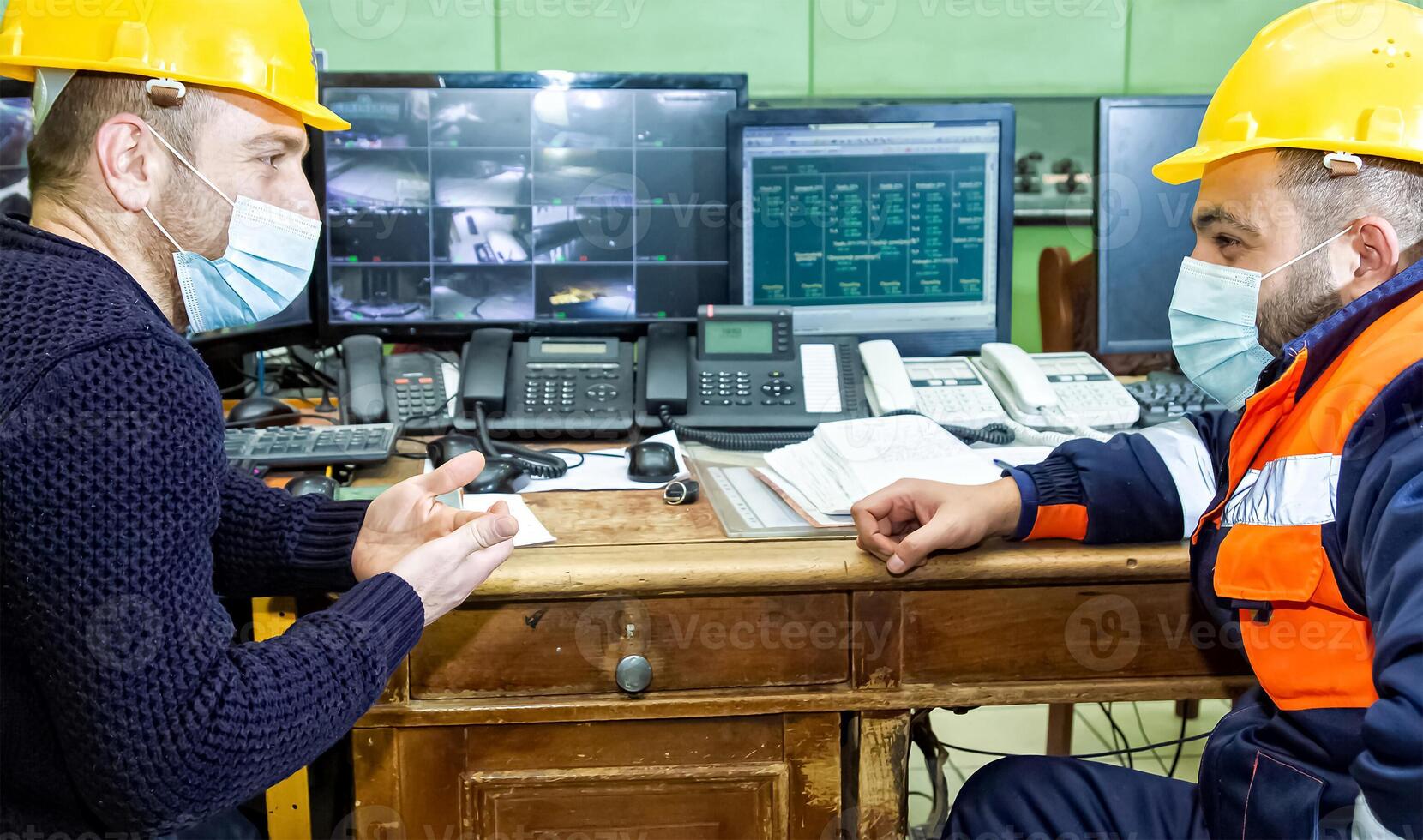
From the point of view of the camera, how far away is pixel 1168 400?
5.21 ft

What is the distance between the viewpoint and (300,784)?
1.12m

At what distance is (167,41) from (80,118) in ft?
0.29

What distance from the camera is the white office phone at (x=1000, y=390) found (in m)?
1.52

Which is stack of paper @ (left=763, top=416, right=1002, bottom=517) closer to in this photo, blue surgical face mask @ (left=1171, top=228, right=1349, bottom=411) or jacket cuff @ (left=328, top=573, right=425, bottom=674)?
blue surgical face mask @ (left=1171, top=228, right=1349, bottom=411)

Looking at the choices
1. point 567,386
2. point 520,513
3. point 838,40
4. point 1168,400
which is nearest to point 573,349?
point 567,386

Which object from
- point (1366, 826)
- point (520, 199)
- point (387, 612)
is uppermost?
point (520, 199)

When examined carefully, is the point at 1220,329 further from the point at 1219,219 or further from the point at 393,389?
the point at 393,389

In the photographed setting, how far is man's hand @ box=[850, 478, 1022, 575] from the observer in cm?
104

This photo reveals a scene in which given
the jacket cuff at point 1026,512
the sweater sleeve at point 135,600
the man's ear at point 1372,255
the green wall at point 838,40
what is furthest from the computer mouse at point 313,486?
the green wall at point 838,40

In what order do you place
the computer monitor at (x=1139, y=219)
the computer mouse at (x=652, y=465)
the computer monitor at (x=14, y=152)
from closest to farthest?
the computer mouse at (x=652, y=465) → the computer monitor at (x=14, y=152) → the computer monitor at (x=1139, y=219)

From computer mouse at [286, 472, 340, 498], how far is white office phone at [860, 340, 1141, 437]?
0.72m

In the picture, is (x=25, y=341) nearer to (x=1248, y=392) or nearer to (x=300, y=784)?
(x=300, y=784)

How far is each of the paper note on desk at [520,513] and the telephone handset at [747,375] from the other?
0.34 metres

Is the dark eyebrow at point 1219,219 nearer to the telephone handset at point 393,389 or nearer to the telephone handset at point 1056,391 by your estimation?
the telephone handset at point 1056,391
